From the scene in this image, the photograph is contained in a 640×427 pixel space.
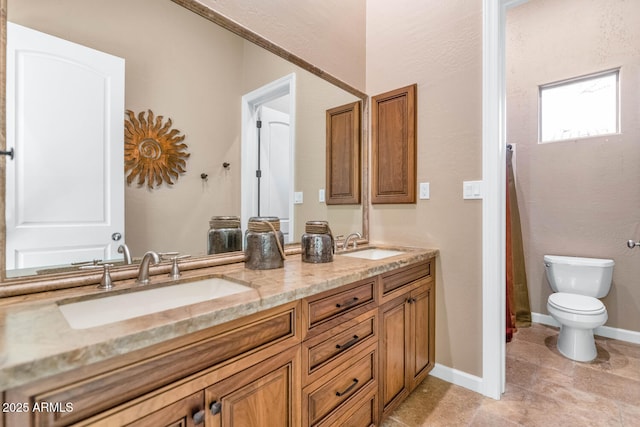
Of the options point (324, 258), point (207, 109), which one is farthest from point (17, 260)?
point (324, 258)

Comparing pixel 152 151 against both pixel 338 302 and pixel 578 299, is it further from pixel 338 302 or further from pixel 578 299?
pixel 578 299

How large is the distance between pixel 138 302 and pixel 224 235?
0.50m

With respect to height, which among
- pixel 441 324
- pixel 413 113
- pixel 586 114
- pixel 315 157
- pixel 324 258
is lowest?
pixel 441 324

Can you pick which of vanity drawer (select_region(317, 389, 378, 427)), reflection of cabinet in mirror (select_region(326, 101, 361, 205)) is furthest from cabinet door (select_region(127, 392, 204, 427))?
reflection of cabinet in mirror (select_region(326, 101, 361, 205))

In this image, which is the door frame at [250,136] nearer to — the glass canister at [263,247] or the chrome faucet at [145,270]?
the glass canister at [263,247]

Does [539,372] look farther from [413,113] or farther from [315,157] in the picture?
[315,157]

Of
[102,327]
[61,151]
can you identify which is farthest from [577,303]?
[61,151]

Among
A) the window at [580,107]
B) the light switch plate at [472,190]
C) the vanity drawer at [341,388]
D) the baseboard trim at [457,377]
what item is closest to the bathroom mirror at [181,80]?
the vanity drawer at [341,388]

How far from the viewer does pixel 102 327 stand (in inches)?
25.7

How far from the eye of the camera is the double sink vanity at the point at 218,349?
57 cm

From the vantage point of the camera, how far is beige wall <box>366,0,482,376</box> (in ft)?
5.98

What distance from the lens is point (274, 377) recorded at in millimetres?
944

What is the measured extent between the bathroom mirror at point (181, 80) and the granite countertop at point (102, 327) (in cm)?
27

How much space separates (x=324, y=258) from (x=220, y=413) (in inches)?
33.0
